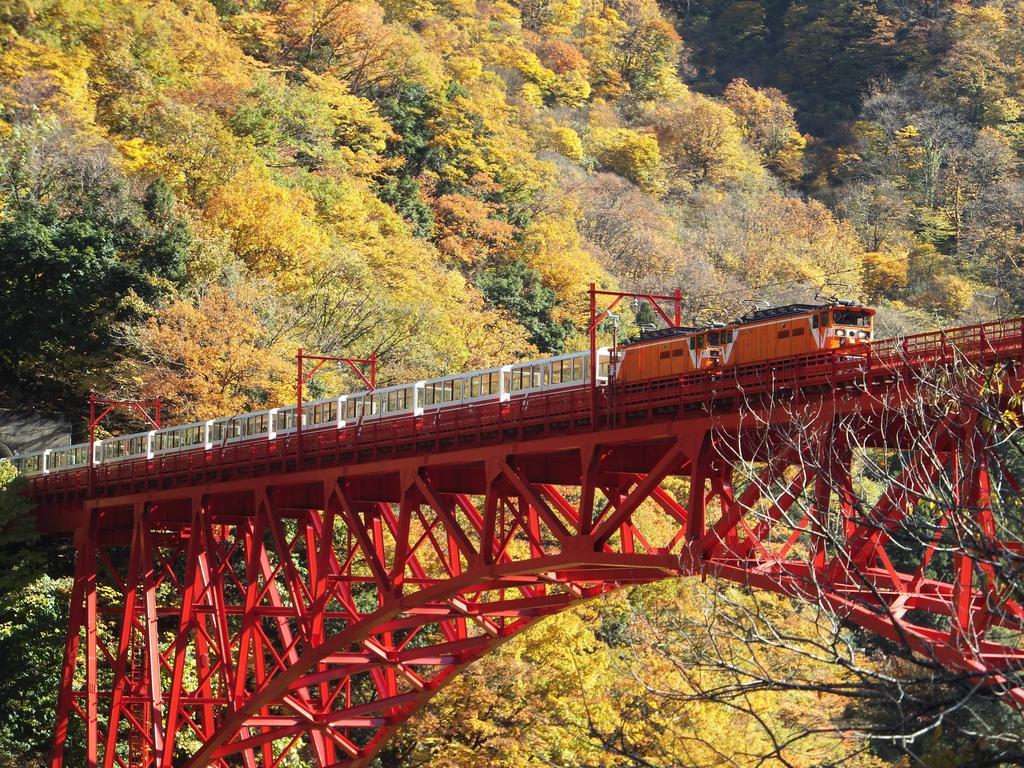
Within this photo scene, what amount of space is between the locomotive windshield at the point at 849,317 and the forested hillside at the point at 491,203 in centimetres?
616

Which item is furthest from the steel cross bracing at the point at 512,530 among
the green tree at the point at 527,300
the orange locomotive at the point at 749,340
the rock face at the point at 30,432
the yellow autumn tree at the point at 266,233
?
the green tree at the point at 527,300

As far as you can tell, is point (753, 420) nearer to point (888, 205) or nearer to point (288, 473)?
point (288, 473)

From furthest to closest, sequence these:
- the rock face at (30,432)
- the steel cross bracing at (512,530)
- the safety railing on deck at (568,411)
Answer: the rock face at (30,432) → the safety railing on deck at (568,411) → the steel cross bracing at (512,530)

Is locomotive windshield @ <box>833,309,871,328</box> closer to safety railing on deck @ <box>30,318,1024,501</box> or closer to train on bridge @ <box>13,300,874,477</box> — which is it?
train on bridge @ <box>13,300,874,477</box>

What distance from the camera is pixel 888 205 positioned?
313ft

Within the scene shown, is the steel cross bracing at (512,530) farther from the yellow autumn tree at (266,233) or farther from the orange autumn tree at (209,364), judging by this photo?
the yellow autumn tree at (266,233)

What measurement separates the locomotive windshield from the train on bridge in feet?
0.05

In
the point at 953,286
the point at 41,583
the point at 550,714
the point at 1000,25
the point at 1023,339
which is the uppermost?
the point at 1000,25

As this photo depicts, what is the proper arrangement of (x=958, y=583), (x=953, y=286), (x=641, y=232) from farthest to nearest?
(x=641, y=232) → (x=953, y=286) → (x=958, y=583)

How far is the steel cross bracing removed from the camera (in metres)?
17.4

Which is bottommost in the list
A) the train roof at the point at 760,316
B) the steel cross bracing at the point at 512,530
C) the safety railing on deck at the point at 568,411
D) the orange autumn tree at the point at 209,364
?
the steel cross bracing at the point at 512,530

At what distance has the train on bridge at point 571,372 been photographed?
24.5m

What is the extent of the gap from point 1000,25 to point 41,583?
83.8 meters

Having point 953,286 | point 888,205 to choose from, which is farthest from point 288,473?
point 888,205
